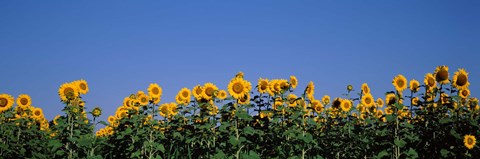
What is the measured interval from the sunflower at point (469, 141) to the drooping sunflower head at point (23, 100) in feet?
29.6

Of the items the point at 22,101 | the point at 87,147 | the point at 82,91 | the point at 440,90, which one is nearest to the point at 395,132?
the point at 440,90

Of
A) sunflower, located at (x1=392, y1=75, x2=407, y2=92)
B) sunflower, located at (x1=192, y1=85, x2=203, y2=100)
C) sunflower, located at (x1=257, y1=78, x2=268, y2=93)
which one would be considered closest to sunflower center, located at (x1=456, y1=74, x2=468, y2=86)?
sunflower, located at (x1=392, y1=75, x2=407, y2=92)

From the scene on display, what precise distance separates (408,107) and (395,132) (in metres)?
0.76

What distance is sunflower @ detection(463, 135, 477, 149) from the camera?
7367 millimetres

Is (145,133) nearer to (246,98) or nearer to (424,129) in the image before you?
(246,98)

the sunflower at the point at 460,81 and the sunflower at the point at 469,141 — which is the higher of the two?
the sunflower at the point at 460,81

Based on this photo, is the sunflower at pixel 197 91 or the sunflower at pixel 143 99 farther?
the sunflower at pixel 143 99

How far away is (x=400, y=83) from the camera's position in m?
8.62

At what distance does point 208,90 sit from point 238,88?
0.85 metres

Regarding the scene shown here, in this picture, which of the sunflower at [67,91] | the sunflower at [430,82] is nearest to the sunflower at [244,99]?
the sunflower at [67,91]

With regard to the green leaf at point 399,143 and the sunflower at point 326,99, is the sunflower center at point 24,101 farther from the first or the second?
the green leaf at point 399,143

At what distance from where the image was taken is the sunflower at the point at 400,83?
8.61 m

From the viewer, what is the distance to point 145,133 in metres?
8.00

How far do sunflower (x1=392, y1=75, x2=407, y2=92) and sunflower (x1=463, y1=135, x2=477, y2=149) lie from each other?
1562mm
